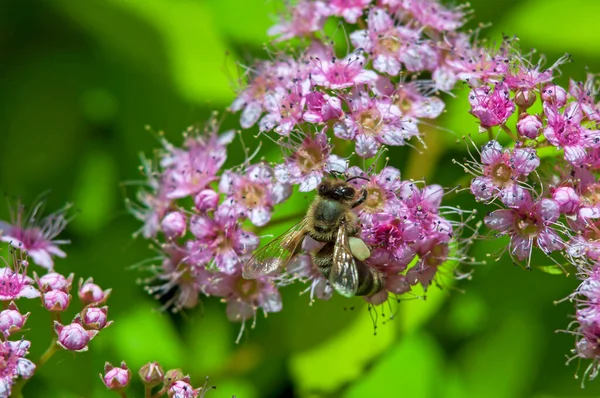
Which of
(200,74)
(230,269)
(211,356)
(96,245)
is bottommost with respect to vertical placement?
(211,356)

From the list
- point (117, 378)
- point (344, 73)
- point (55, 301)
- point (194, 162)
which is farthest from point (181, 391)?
point (344, 73)

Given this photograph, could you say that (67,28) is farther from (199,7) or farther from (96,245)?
(96,245)

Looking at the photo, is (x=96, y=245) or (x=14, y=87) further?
(x=14, y=87)

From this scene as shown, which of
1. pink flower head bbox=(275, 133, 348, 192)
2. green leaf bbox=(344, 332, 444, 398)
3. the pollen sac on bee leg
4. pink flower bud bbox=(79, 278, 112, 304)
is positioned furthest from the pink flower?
green leaf bbox=(344, 332, 444, 398)

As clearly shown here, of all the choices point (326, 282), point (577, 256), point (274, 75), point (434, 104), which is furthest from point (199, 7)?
point (577, 256)

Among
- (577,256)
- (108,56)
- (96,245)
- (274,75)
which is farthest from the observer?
(108,56)

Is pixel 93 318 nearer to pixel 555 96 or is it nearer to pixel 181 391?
pixel 181 391
